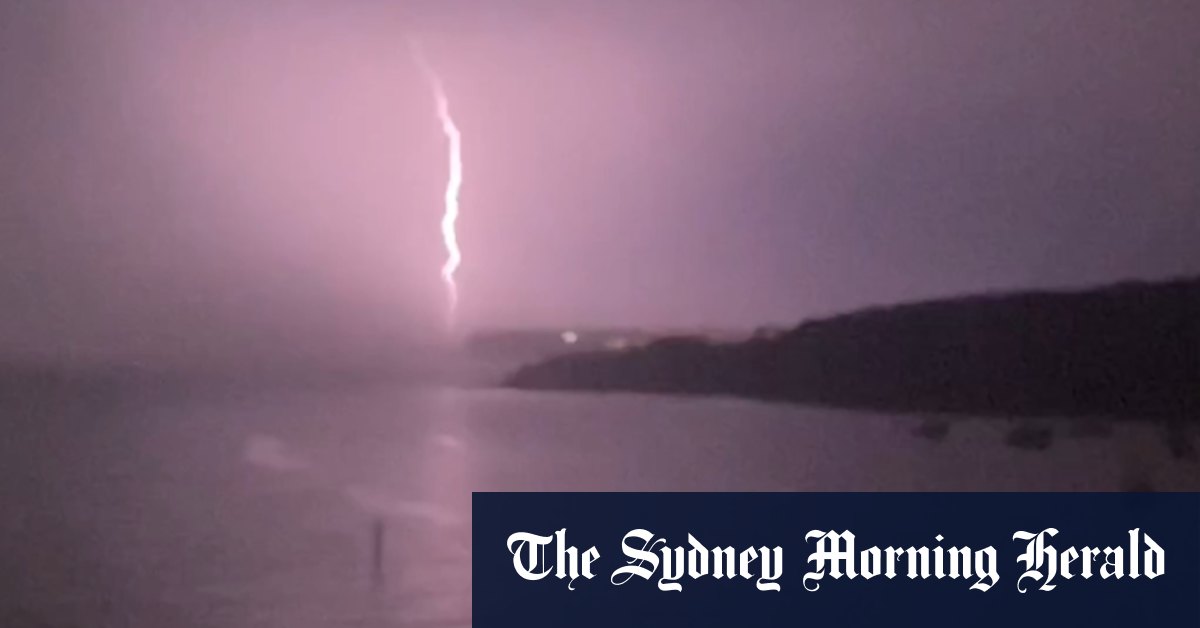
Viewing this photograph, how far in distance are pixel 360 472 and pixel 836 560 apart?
0.53 m

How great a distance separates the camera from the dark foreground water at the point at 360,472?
1.38 metres

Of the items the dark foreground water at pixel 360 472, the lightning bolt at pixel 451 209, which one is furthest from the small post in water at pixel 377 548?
the lightning bolt at pixel 451 209

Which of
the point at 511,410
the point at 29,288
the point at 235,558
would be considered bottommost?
the point at 235,558

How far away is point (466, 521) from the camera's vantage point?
1.39 meters

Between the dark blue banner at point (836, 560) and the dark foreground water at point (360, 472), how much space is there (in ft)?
0.07

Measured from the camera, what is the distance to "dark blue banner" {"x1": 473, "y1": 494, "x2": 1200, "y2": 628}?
138 cm

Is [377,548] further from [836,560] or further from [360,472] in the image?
[836,560]

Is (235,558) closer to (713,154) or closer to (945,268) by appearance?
(713,154)

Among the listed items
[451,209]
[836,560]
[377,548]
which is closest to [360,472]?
[377,548]

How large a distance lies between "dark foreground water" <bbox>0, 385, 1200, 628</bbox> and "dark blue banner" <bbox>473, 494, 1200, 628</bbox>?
22mm

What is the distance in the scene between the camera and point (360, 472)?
139 cm

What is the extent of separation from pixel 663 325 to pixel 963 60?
45 cm

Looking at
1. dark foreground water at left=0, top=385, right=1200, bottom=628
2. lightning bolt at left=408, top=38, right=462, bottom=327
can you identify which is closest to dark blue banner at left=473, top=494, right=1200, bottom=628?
dark foreground water at left=0, top=385, right=1200, bottom=628

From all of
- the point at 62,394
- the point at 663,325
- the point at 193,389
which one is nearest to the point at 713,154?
the point at 663,325
